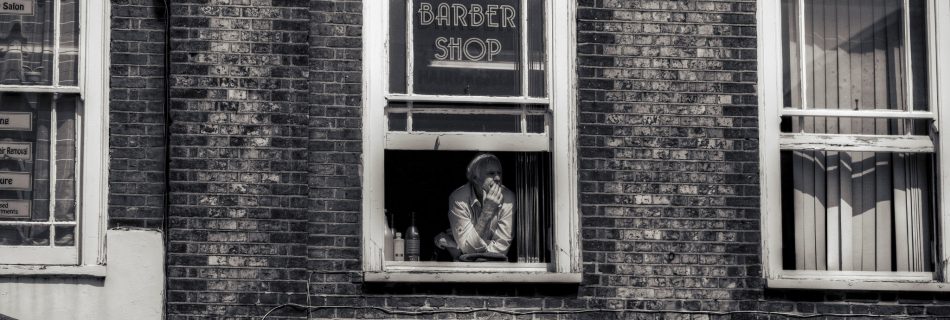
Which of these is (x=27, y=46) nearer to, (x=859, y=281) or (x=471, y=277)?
(x=471, y=277)

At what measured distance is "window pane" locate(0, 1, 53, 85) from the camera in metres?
8.84

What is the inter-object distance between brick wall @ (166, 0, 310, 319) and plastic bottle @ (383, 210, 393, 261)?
0.52 metres

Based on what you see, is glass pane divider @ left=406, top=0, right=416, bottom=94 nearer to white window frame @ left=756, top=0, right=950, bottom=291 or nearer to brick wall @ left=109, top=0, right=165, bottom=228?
brick wall @ left=109, top=0, right=165, bottom=228

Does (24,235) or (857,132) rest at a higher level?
(857,132)

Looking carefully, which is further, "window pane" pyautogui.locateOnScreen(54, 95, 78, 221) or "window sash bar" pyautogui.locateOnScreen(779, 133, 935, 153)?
"window sash bar" pyautogui.locateOnScreen(779, 133, 935, 153)

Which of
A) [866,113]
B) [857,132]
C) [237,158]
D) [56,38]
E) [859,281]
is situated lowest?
[859,281]

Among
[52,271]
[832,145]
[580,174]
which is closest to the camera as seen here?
[52,271]

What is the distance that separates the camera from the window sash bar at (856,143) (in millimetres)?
9281

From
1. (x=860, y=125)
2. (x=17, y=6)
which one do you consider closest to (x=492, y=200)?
(x=860, y=125)

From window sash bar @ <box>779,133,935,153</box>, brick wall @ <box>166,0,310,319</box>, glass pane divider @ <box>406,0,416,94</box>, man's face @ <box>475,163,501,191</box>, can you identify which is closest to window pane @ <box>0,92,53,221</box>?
brick wall @ <box>166,0,310,319</box>

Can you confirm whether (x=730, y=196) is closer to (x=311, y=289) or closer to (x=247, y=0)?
(x=311, y=289)

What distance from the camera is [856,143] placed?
936cm

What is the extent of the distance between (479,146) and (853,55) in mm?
2530

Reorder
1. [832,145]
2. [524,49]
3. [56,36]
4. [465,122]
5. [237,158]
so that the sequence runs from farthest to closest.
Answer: [832,145]
[524,49]
[465,122]
[56,36]
[237,158]
